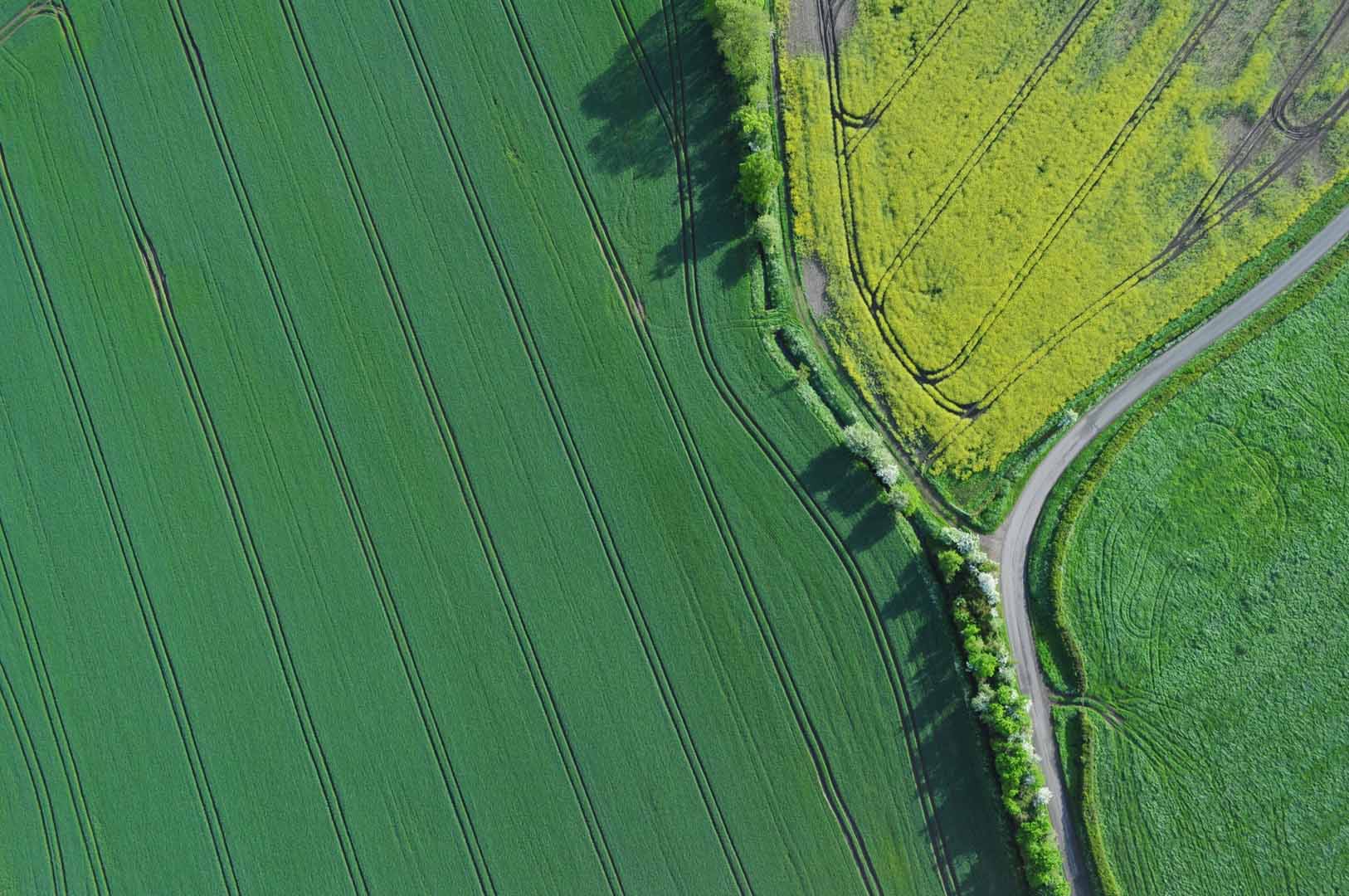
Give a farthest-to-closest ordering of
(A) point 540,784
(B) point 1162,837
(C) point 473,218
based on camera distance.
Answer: (C) point 473,218, (A) point 540,784, (B) point 1162,837

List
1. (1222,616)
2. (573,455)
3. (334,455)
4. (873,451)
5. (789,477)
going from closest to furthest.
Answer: (1222,616)
(873,451)
(789,477)
(573,455)
(334,455)

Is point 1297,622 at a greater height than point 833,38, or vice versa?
point 833,38

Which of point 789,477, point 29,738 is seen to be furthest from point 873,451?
point 29,738

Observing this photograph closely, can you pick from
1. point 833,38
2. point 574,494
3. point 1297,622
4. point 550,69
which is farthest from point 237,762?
point 1297,622

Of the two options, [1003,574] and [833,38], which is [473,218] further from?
[1003,574]

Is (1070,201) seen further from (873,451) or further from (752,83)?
(752,83)

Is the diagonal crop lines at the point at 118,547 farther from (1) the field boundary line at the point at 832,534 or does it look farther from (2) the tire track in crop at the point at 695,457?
(1) the field boundary line at the point at 832,534

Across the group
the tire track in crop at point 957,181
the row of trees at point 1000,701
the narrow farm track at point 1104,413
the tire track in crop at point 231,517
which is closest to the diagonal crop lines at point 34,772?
the tire track in crop at point 231,517
